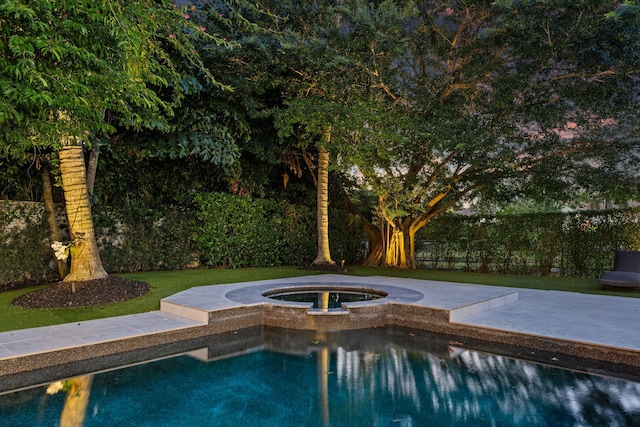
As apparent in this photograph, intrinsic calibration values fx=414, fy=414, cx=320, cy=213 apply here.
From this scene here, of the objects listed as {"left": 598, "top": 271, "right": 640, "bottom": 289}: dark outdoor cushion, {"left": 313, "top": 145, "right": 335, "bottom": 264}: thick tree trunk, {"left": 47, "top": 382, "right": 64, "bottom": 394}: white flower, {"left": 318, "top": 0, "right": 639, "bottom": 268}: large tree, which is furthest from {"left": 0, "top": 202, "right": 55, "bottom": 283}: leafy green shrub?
{"left": 598, "top": 271, "right": 640, "bottom": 289}: dark outdoor cushion

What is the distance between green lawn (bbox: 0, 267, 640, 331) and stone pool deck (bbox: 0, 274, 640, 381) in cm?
50

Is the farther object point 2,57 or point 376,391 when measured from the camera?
point 376,391

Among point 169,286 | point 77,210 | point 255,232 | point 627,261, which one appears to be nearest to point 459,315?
point 169,286

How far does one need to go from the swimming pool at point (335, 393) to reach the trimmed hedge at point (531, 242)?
9409 mm

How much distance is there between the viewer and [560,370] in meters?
4.68

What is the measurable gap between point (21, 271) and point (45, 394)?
6.10 metres

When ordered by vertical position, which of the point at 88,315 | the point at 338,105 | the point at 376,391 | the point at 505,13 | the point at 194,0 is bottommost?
the point at 376,391

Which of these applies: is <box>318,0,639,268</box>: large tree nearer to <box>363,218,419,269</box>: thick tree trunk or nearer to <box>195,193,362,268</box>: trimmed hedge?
<box>363,218,419,269</box>: thick tree trunk

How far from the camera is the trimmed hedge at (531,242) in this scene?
39.9 feet

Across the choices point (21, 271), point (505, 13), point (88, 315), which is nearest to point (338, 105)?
point (505, 13)

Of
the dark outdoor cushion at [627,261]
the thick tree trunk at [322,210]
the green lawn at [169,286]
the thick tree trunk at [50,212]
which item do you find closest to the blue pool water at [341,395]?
the green lawn at [169,286]

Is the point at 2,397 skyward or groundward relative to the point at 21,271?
groundward

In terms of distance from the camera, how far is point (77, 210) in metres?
7.67

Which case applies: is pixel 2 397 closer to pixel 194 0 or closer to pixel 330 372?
pixel 330 372
